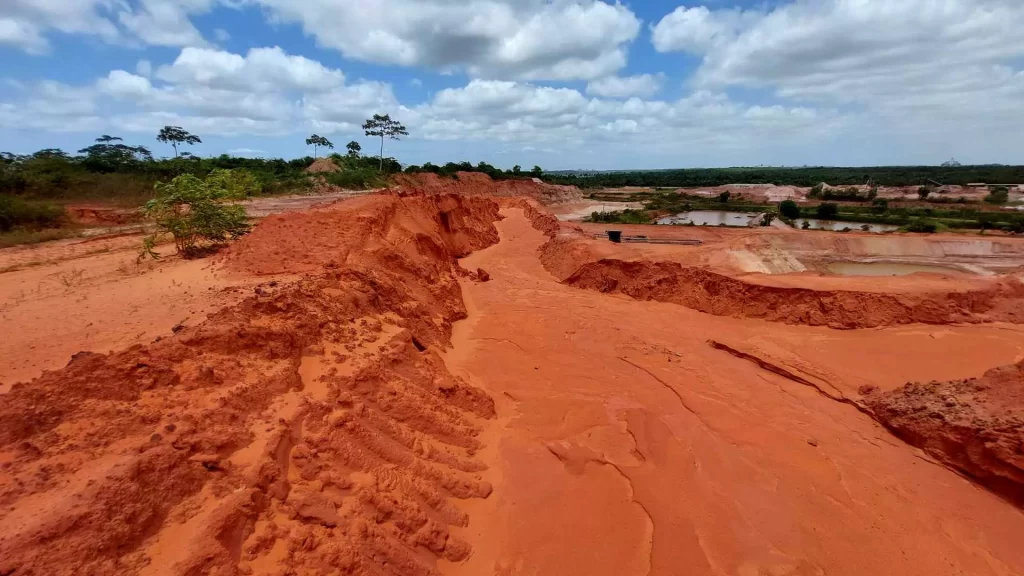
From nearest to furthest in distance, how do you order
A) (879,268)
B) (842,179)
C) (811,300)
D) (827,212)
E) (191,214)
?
(191,214) → (811,300) → (879,268) → (827,212) → (842,179)

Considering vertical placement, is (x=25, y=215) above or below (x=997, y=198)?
above

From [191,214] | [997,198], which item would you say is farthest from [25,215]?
[997,198]

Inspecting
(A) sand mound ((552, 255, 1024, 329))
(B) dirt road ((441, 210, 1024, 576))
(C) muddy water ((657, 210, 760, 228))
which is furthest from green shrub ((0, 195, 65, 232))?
(C) muddy water ((657, 210, 760, 228))

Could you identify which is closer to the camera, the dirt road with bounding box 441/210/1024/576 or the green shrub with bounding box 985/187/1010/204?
the dirt road with bounding box 441/210/1024/576

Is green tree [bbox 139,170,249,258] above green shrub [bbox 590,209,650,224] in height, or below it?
above

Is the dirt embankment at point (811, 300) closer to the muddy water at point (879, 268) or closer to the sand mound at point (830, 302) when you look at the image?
the sand mound at point (830, 302)

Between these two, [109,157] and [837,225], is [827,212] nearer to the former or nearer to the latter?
[837,225]

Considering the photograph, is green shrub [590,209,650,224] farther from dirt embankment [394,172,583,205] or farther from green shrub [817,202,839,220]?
green shrub [817,202,839,220]

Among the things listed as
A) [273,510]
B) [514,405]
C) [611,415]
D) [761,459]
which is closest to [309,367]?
[273,510]
